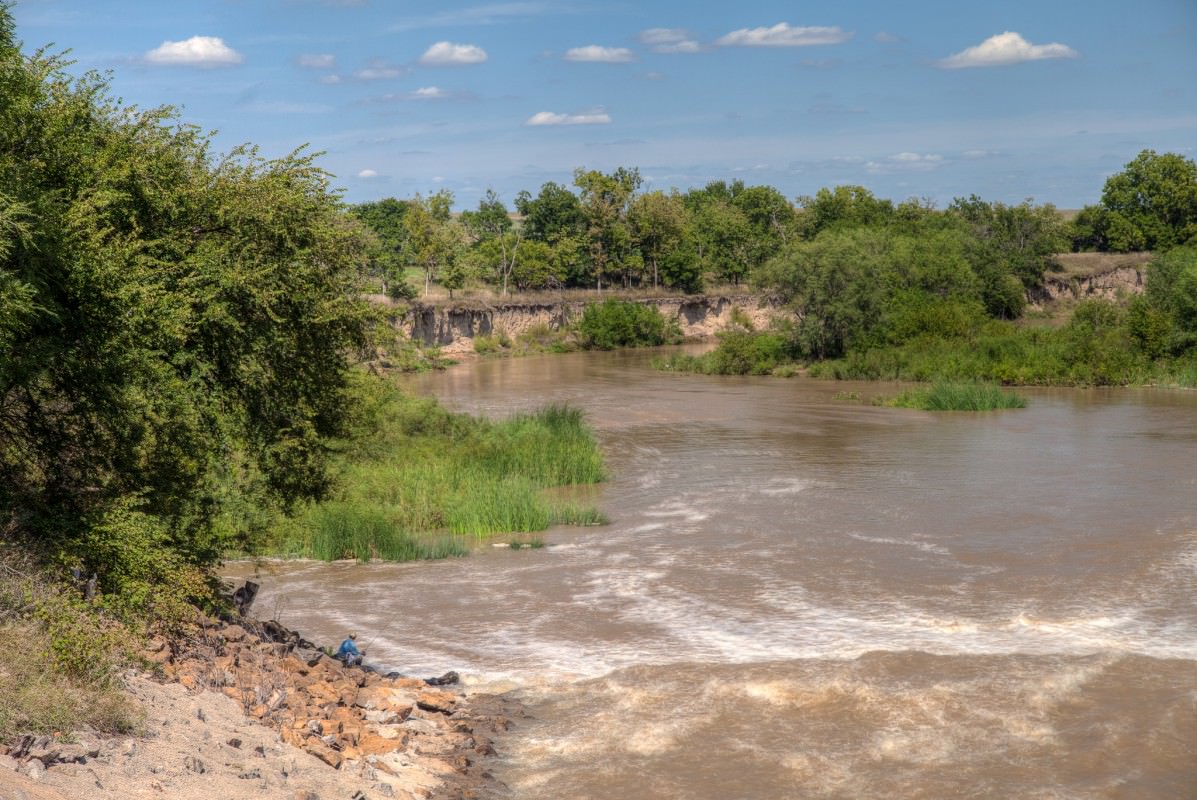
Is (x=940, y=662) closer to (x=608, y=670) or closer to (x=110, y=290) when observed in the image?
(x=608, y=670)

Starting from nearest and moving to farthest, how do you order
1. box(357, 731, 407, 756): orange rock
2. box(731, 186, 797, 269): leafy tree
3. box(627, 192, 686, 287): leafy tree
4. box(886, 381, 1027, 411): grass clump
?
box(357, 731, 407, 756): orange rock
box(886, 381, 1027, 411): grass clump
box(627, 192, 686, 287): leafy tree
box(731, 186, 797, 269): leafy tree

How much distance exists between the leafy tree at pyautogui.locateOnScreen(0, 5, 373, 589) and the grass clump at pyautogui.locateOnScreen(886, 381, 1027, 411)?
Result: 92.0 feet

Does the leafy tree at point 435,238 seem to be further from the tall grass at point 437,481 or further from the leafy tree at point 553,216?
the tall grass at point 437,481

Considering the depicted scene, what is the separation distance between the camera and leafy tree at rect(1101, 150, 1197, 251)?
8231 cm

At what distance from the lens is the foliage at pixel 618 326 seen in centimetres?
7069

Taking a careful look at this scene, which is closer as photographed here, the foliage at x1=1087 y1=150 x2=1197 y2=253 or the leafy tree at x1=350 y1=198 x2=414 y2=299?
the leafy tree at x1=350 y1=198 x2=414 y2=299

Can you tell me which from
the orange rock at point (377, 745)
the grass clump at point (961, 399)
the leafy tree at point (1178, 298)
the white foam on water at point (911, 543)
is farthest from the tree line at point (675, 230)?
the orange rock at point (377, 745)

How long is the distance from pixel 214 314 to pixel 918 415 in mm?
29943

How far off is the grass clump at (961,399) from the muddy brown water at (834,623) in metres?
8.32

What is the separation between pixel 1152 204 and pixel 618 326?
39.1 meters

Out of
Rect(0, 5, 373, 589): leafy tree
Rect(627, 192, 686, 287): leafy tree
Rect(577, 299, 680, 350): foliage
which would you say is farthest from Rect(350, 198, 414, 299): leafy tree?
Rect(0, 5, 373, 589): leafy tree

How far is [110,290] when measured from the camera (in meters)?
12.8

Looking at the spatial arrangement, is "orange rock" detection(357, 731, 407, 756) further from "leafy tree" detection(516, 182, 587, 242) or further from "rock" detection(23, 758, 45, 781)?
"leafy tree" detection(516, 182, 587, 242)

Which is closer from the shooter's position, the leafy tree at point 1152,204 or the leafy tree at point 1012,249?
the leafy tree at point 1012,249
